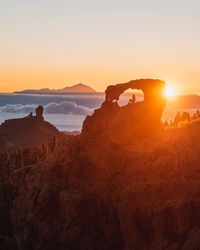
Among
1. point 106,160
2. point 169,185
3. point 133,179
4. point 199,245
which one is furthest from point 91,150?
point 199,245

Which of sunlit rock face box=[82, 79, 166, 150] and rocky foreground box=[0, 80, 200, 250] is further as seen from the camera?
sunlit rock face box=[82, 79, 166, 150]

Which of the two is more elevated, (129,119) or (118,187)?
(129,119)

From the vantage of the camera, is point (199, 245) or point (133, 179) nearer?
point (199, 245)

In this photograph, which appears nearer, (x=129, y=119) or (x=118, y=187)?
(x=118, y=187)

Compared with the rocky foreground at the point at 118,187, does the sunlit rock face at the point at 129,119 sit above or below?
above

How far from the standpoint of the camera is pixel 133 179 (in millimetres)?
76750

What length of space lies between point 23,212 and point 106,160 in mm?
15605

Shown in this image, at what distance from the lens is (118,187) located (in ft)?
256

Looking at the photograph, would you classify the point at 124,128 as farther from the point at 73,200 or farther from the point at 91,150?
the point at 73,200

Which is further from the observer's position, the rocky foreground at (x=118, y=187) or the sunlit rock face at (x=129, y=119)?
the sunlit rock face at (x=129, y=119)

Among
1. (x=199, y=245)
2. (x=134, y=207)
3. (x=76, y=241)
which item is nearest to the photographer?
(x=199, y=245)

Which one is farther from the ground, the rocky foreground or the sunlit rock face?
the sunlit rock face

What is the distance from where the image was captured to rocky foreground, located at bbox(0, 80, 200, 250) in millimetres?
70750

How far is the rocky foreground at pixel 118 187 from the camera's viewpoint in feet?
232
